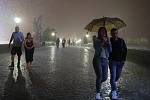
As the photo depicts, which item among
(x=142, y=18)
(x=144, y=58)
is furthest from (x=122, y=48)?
(x=142, y=18)

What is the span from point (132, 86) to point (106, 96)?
Answer: 2185mm

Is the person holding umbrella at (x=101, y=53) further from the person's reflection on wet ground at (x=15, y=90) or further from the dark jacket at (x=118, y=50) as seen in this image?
the person's reflection on wet ground at (x=15, y=90)

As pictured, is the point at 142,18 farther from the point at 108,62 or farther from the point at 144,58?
the point at 108,62

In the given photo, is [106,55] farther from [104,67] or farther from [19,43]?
[19,43]

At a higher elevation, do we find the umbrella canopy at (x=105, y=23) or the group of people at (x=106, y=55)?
the umbrella canopy at (x=105, y=23)

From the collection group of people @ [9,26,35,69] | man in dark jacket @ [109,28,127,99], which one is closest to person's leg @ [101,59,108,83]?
man in dark jacket @ [109,28,127,99]

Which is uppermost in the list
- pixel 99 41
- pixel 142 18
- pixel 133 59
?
pixel 142 18

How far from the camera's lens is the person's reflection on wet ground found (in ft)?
27.5

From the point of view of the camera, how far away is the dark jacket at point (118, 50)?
870 cm

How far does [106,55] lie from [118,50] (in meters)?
0.40

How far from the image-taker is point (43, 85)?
10.7m

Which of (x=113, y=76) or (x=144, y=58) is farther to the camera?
(x=144, y=58)

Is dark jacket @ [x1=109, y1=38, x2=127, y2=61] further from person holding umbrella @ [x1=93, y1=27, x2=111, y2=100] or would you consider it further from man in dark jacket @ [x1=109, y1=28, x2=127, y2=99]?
person holding umbrella @ [x1=93, y1=27, x2=111, y2=100]

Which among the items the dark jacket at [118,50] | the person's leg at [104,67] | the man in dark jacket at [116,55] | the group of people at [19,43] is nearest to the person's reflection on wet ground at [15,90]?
the person's leg at [104,67]
